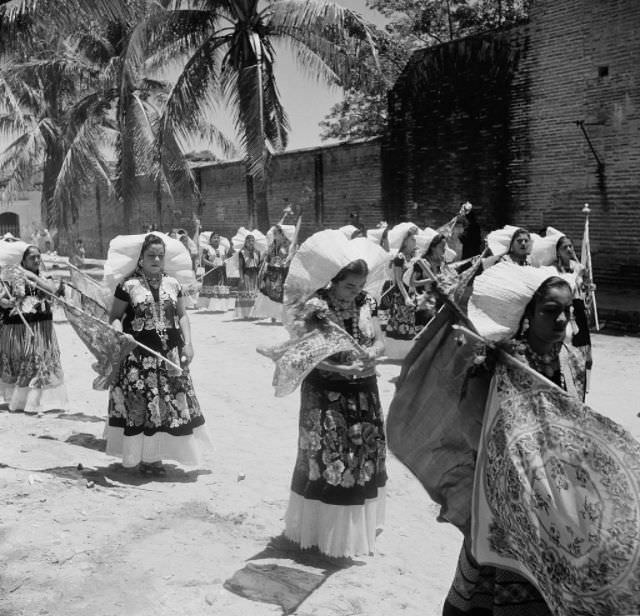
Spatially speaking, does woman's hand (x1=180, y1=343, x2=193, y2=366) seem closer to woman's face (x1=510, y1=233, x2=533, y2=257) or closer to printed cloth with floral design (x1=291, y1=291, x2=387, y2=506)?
printed cloth with floral design (x1=291, y1=291, x2=387, y2=506)

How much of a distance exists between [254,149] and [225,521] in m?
12.8

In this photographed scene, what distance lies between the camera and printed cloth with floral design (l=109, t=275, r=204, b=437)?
569 cm

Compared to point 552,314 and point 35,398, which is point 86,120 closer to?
point 35,398

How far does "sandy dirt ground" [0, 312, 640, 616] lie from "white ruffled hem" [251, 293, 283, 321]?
22.4 ft

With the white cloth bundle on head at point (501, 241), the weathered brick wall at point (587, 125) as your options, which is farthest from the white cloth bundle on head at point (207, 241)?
the white cloth bundle on head at point (501, 241)

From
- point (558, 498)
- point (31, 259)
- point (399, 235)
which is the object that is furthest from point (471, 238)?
point (558, 498)

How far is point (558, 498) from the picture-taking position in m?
2.51

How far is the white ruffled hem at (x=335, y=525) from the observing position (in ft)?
14.1

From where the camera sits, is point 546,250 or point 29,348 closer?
point 546,250

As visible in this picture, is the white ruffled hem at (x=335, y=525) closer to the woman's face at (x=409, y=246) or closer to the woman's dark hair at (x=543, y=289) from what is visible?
the woman's dark hair at (x=543, y=289)

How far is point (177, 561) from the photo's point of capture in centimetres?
442

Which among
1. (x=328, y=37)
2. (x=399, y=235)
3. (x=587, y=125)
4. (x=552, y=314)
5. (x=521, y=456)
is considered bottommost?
(x=521, y=456)

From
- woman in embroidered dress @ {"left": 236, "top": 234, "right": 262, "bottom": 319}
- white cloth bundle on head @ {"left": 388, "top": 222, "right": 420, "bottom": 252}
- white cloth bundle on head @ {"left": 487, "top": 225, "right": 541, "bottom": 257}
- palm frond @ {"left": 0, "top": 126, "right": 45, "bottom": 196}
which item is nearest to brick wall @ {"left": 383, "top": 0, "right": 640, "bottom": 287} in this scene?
woman in embroidered dress @ {"left": 236, "top": 234, "right": 262, "bottom": 319}

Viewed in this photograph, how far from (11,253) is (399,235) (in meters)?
4.95
